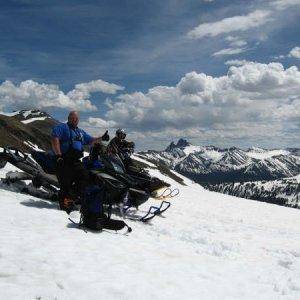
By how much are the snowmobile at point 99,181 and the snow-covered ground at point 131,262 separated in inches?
31.4

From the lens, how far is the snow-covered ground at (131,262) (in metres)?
8.24

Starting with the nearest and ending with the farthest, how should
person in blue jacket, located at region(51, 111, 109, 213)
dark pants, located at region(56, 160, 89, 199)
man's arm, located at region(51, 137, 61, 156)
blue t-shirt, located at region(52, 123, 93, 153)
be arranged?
man's arm, located at region(51, 137, 61, 156)
blue t-shirt, located at region(52, 123, 93, 153)
person in blue jacket, located at region(51, 111, 109, 213)
dark pants, located at region(56, 160, 89, 199)

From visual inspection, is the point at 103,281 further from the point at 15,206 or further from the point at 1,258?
the point at 15,206

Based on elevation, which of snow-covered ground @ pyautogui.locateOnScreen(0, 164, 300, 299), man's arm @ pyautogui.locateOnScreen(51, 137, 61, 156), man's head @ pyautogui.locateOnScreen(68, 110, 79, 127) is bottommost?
snow-covered ground @ pyautogui.locateOnScreen(0, 164, 300, 299)

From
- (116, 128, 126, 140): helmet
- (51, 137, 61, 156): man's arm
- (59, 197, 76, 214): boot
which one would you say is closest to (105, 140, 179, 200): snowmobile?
(116, 128, 126, 140): helmet

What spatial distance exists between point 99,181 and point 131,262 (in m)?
5.70

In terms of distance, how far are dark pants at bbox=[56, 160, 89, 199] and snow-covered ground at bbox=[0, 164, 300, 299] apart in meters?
0.74

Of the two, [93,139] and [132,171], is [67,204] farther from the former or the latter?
[132,171]

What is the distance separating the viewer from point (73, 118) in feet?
49.8

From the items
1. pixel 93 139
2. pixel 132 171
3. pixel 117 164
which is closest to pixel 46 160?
pixel 93 139

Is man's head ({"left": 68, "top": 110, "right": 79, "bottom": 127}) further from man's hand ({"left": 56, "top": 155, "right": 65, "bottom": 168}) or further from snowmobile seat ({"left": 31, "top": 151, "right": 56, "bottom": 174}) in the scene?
snowmobile seat ({"left": 31, "top": 151, "right": 56, "bottom": 174})

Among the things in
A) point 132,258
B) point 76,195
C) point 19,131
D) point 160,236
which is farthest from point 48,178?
point 19,131

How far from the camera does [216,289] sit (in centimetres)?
921

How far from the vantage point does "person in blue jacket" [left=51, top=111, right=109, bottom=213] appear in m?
15.1
